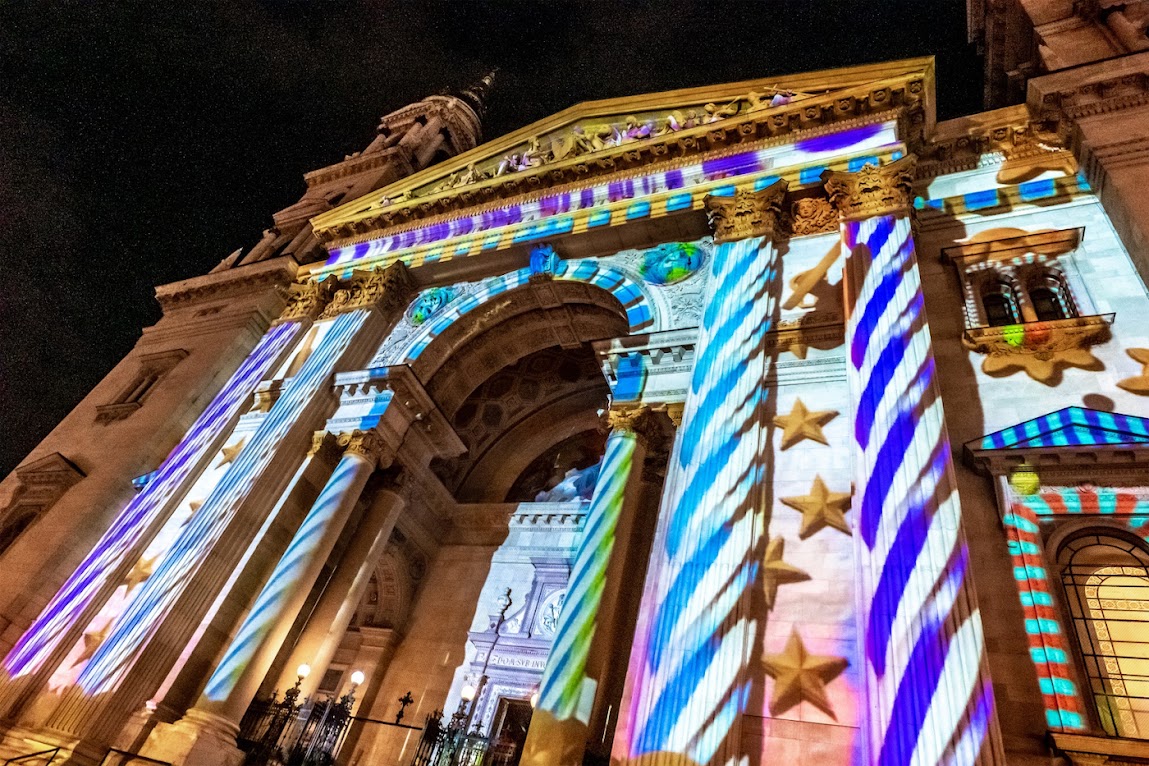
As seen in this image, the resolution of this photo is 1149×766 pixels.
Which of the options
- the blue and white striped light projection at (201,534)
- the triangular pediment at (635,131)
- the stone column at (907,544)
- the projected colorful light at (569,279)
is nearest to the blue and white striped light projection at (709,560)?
the stone column at (907,544)

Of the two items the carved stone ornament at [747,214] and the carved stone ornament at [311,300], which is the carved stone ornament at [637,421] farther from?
the carved stone ornament at [311,300]

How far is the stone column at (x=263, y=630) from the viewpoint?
9.37m

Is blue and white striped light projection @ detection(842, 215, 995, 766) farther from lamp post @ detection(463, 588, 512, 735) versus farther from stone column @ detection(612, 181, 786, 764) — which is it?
lamp post @ detection(463, 588, 512, 735)

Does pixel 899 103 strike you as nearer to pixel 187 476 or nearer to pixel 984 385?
pixel 984 385

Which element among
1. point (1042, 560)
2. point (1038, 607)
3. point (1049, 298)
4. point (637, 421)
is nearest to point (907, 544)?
point (1038, 607)

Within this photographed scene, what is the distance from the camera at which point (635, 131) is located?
54.2 feet

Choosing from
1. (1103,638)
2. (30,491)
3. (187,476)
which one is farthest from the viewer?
(30,491)

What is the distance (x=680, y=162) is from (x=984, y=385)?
8257 mm

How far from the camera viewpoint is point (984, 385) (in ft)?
31.1

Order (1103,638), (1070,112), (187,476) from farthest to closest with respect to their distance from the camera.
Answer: (187,476), (1070,112), (1103,638)

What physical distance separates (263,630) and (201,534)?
8.42ft

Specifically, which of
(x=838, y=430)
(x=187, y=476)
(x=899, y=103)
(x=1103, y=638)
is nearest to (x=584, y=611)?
(x=838, y=430)

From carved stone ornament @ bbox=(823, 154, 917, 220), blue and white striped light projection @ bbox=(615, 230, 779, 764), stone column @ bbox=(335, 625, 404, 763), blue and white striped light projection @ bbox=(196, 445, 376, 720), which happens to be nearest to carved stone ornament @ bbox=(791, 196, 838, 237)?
carved stone ornament @ bbox=(823, 154, 917, 220)

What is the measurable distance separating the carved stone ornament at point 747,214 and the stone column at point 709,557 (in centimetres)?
103
